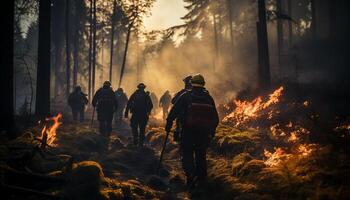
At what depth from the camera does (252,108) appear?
16.5 m

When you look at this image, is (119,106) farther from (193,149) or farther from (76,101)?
(193,149)

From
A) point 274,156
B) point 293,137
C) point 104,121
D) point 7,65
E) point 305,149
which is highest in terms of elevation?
point 7,65

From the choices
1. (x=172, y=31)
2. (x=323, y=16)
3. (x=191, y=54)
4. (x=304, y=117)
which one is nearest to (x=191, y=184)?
(x=304, y=117)

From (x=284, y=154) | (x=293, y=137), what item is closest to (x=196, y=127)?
(x=284, y=154)

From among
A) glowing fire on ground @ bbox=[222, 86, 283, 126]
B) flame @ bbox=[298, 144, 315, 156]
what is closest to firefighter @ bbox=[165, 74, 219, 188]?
flame @ bbox=[298, 144, 315, 156]

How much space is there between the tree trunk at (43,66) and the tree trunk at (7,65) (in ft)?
15.0

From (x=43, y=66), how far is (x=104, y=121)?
3.25 meters

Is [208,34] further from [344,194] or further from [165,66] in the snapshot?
[344,194]

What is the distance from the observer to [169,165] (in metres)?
10.5

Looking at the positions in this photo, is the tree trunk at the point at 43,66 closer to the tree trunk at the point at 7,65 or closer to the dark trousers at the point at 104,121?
the dark trousers at the point at 104,121

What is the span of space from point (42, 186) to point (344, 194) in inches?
182

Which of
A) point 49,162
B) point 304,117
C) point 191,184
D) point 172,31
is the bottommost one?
point 191,184

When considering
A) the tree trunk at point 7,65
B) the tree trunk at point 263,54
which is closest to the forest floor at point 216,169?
the tree trunk at point 7,65

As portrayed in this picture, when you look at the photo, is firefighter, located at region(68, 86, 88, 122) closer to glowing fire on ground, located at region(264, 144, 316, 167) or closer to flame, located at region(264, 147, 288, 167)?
flame, located at region(264, 147, 288, 167)
